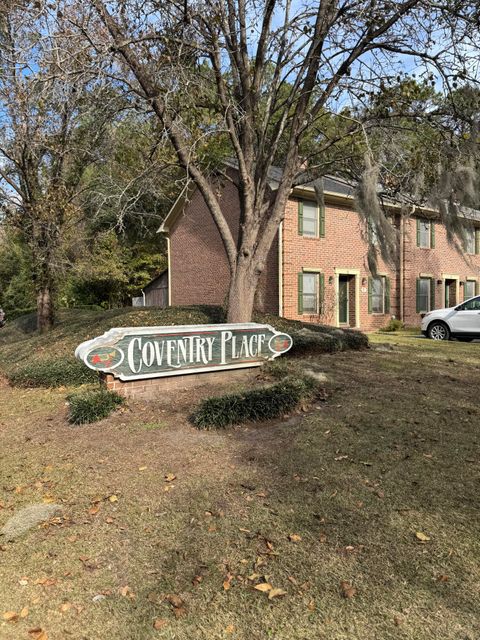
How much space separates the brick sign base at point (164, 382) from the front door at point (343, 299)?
10743 millimetres

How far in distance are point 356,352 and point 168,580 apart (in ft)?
24.1

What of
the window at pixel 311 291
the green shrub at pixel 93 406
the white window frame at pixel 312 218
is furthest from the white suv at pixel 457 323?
the green shrub at pixel 93 406

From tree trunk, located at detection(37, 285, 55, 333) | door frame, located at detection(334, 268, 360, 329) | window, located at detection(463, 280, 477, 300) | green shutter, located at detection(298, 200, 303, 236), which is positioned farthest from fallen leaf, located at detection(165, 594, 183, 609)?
window, located at detection(463, 280, 477, 300)

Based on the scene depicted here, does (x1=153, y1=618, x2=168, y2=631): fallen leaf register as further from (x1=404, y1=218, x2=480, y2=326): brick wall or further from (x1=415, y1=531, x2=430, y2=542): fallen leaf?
(x1=404, y1=218, x2=480, y2=326): brick wall

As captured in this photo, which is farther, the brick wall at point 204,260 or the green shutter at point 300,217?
the brick wall at point 204,260

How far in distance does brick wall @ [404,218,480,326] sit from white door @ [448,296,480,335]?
5953 mm

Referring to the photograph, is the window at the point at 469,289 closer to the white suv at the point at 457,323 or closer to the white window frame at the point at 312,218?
the white suv at the point at 457,323

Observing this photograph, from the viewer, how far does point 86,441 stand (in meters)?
4.98

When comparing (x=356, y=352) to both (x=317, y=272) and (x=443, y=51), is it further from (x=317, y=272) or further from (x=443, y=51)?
(x=317, y=272)

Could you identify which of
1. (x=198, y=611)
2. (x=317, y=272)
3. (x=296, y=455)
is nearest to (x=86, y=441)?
(x=296, y=455)

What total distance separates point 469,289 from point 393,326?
25.2 ft

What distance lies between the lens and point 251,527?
10.5ft

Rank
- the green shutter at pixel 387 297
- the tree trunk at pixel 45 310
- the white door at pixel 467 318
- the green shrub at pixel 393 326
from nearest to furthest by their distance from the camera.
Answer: the tree trunk at pixel 45 310 < the white door at pixel 467 318 < the green shrub at pixel 393 326 < the green shutter at pixel 387 297

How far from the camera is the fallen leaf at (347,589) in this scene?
2.49 m
